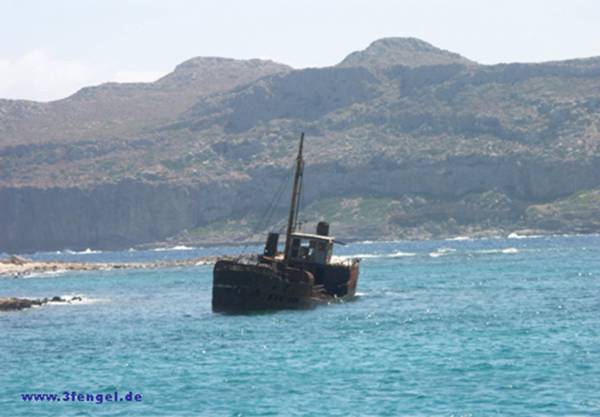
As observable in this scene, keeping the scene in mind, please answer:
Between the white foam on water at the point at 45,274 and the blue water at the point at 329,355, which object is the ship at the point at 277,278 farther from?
the white foam on water at the point at 45,274

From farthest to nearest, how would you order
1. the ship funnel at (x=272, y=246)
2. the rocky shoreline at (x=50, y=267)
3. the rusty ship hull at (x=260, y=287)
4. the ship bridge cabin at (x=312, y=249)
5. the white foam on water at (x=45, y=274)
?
the rocky shoreline at (x=50, y=267) < the white foam on water at (x=45, y=274) < the ship bridge cabin at (x=312, y=249) < the ship funnel at (x=272, y=246) < the rusty ship hull at (x=260, y=287)

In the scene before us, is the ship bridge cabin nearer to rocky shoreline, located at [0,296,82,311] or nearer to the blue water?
the blue water

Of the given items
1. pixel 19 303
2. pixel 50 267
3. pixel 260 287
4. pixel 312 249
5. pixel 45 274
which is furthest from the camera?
pixel 50 267

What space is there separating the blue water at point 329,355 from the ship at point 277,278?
1618 mm

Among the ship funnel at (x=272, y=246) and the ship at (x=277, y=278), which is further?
the ship funnel at (x=272, y=246)

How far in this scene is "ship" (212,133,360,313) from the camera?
6850cm

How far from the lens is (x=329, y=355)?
49.8 metres

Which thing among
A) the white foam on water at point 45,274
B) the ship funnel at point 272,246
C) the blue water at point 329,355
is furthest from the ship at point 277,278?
the white foam on water at point 45,274

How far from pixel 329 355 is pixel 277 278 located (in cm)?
1963

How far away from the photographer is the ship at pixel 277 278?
68.5m

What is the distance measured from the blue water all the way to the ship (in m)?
1.62

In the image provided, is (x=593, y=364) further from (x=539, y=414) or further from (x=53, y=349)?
(x=53, y=349)

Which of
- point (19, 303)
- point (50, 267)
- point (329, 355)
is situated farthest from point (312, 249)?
point (50, 267)

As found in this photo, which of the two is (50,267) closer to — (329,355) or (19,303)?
(19,303)
